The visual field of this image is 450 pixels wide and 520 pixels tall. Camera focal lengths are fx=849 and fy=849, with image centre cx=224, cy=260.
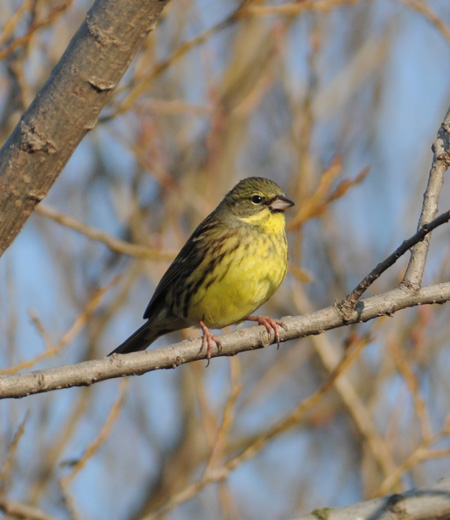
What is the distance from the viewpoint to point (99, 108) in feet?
10.7

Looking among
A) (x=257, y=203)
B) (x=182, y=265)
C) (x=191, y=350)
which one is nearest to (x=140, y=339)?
(x=182, y=265)

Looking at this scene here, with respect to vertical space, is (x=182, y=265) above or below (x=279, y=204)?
below

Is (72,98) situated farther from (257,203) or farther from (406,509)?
(257,203)

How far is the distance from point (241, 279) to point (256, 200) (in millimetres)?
952

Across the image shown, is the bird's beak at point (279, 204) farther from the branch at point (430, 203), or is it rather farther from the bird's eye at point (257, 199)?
the branch at point (430, 203)

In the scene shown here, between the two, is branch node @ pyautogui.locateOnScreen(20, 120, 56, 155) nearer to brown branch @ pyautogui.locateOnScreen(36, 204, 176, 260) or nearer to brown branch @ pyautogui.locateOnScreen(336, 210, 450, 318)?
brown branch @ pyautogui.locateOnScreen(336, 210, 450, 318)

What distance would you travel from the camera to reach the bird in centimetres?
566

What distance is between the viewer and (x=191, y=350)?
12.3 feet

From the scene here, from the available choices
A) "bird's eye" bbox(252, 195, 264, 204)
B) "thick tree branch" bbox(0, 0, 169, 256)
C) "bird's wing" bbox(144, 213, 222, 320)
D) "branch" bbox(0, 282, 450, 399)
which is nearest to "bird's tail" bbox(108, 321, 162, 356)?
"bird's wing" bbox(144, 213, 222, 320)

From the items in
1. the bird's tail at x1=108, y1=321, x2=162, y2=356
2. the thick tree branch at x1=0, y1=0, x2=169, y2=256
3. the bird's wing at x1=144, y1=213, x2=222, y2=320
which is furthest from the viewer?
the bird's wing at x1=144, y1=213, x2=222, y2=320

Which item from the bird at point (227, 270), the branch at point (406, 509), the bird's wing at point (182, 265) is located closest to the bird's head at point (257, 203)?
the bird at point (227, 270)

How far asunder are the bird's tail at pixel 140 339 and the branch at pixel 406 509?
8.61 ft

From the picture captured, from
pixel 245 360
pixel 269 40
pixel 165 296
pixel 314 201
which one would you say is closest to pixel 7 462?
pixel 165 296

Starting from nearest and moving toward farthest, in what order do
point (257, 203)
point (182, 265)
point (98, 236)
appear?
point (98, 236)
point (182, 265)
point (257, 203)
